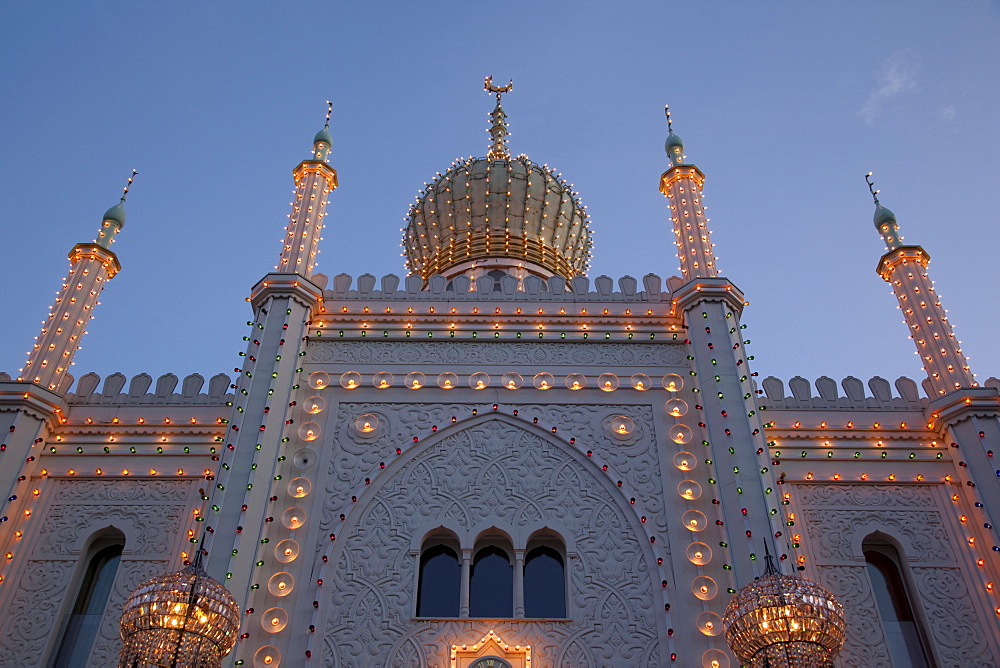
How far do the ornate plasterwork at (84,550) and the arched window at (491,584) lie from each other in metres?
2.75

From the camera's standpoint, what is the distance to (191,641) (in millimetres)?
6023

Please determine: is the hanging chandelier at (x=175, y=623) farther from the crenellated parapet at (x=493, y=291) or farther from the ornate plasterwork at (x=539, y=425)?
the crenellated parapet at (x=493, y=291)

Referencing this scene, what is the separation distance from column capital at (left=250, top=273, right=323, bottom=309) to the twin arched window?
2.98 meters

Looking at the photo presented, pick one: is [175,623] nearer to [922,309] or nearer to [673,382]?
[673,382]

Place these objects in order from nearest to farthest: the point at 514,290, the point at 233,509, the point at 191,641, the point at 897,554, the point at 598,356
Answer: the point at 191,641, the point at 233,509, the point at 897,554, the point at 598,356, the point at 514,290

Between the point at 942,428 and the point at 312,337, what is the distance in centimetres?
640

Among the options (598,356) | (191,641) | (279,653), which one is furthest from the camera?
(598,356)

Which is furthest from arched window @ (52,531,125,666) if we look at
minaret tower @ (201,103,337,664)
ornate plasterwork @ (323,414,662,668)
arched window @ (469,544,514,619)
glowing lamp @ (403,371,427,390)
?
arched window @ (469,544,514,619)

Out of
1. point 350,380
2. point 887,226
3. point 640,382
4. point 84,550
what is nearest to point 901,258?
point 887,226

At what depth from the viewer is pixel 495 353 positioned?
378 inches

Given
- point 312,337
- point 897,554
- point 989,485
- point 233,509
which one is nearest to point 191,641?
point 233,509

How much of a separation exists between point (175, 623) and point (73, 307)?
16.4 ft

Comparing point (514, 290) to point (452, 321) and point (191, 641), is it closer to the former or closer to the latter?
point (452, 321)

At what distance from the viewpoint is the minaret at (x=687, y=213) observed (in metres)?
10.1
